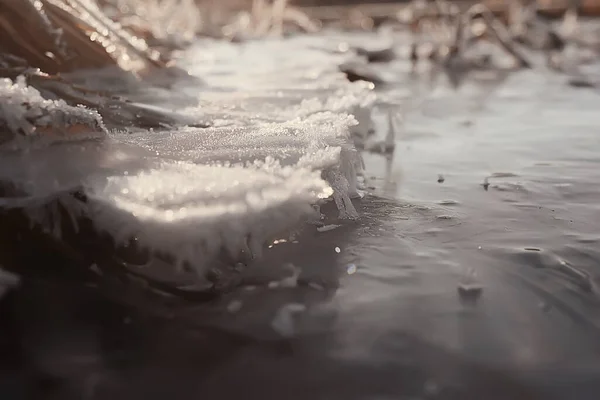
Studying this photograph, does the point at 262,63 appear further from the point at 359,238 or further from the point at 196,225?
the point at 196,225

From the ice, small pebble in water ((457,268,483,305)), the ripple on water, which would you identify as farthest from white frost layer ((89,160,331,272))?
the ripple on water

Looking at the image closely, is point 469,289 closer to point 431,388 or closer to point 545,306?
point 545,306

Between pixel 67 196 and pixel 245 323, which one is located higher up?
pixel 67 196

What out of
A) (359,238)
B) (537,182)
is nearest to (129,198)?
(359,238)

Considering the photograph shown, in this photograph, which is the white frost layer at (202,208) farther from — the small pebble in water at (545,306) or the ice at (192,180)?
the small pebble in water at (545,306)

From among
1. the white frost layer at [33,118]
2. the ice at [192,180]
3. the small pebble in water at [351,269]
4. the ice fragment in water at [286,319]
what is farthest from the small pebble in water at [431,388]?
the white frost layer at [33,118]

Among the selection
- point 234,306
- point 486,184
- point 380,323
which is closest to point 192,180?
point 234,306
